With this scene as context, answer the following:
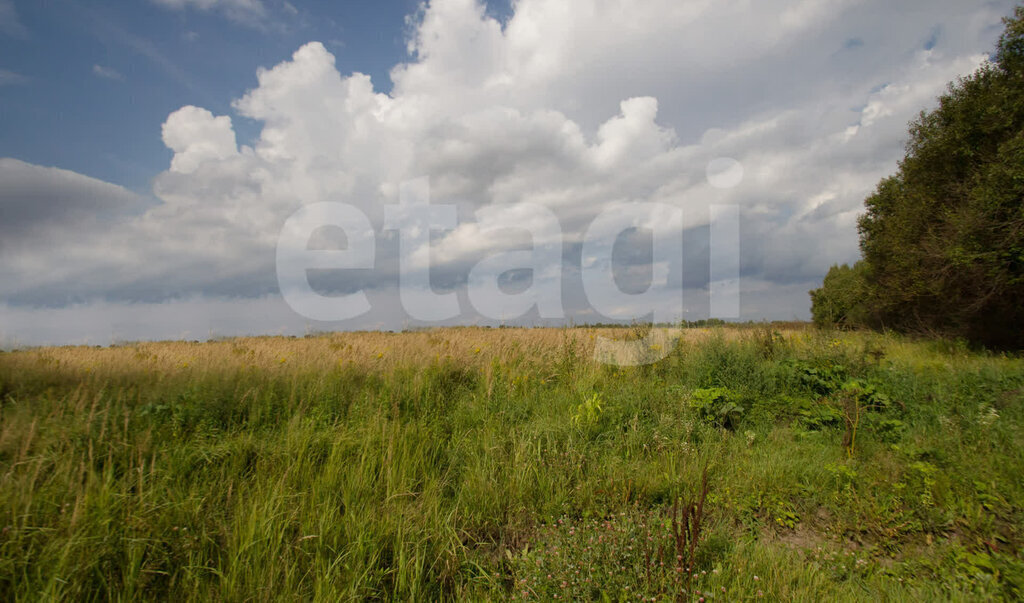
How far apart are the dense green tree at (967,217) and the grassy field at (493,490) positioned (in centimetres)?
733

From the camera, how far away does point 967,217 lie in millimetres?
10812

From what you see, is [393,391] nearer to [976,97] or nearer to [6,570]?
[6,570]

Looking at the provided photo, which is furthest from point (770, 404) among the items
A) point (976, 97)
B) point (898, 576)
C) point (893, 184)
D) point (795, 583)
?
point (893, 184)

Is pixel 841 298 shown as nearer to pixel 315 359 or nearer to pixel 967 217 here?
pixel 967 217

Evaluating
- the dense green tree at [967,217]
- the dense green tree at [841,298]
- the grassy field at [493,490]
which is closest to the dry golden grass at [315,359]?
the grassy field at [493,490]

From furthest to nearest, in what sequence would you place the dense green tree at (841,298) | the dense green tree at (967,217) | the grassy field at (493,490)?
the dense green tree at (841,298) → the dense green tree at (967,217) → the grassy field at (493,490)

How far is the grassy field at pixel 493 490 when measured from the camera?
2174mm

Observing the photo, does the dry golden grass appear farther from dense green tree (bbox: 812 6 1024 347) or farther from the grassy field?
dense green tree (bbox: 812 6 1024 347)

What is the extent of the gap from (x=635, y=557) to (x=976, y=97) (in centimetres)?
1914

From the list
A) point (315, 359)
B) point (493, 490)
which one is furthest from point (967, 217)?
point (315, 359)

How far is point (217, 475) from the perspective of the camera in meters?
3.17

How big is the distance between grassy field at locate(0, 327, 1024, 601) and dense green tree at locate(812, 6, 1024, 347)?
7.33m

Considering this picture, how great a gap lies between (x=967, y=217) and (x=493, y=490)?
50.4 feet

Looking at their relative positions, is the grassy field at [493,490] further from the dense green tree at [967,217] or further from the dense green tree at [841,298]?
the dense green tree at [841,298]
